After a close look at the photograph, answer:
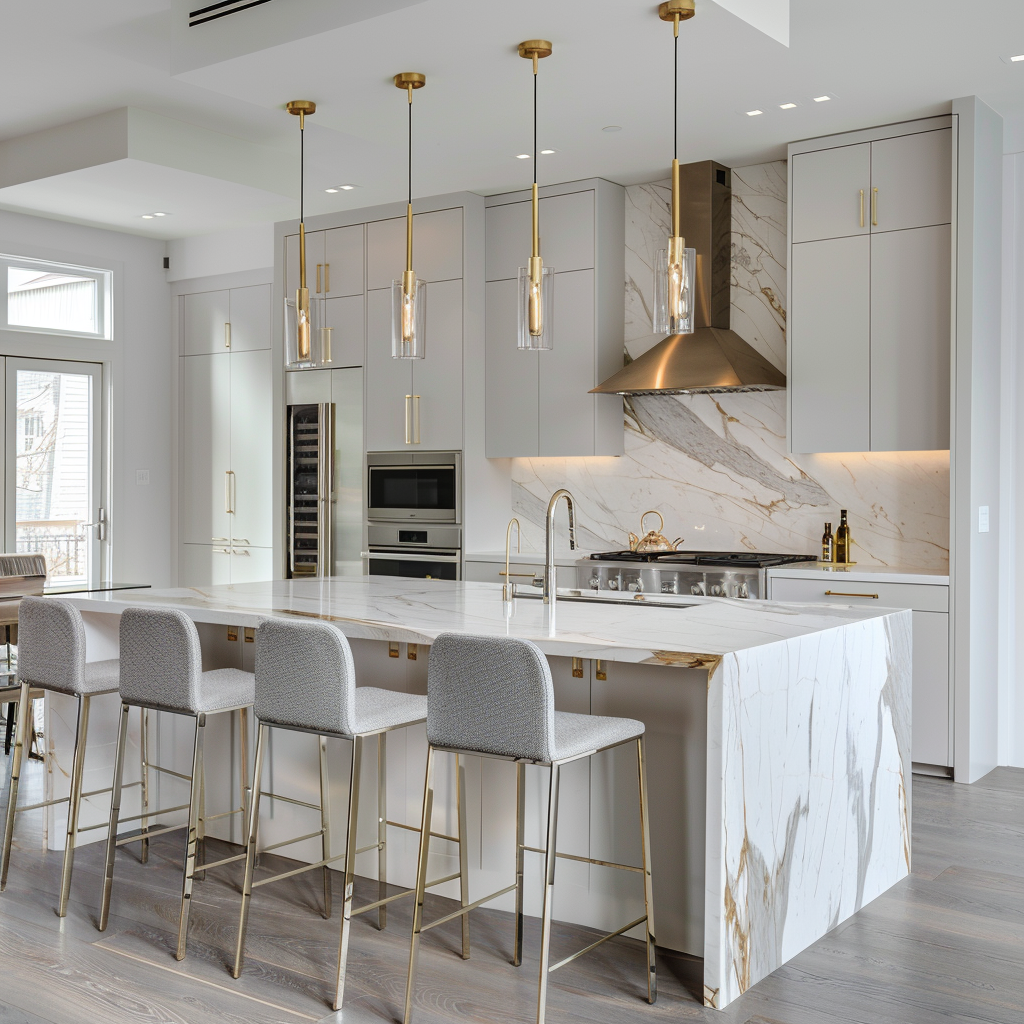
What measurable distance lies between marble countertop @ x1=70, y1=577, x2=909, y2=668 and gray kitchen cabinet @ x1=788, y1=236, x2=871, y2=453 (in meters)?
1.75

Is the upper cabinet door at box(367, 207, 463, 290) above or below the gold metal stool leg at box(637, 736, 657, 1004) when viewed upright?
above

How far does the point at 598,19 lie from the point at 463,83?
74 centimetres

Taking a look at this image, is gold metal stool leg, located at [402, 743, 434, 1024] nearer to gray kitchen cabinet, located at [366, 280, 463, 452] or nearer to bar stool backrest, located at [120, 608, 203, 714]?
bar stool backrest, located at [120, 608, 203, 714]

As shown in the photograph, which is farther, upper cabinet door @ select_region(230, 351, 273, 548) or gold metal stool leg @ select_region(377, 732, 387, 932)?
upper cabinet door @ select_region(230, 351, 273, 548)

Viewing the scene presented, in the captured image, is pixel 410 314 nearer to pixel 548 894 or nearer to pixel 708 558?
pixel 548 894

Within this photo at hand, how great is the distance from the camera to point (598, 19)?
11.4ft

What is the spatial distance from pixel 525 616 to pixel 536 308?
3.24 feet

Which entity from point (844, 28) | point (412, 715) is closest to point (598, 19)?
point (844, 28)

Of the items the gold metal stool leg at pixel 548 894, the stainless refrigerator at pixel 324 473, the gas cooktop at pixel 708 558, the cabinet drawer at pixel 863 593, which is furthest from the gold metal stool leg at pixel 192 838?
the stainless refrigerator at pixel 324 473

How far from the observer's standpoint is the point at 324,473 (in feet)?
22.0

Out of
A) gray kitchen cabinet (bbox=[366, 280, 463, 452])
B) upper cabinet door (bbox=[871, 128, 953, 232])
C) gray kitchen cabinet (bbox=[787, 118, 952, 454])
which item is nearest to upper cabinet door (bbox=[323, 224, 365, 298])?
gray kitchen cabinet (bbox=[366, 280, 463, 452])

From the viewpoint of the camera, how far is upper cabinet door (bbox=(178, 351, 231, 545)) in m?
7.73

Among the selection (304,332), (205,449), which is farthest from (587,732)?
(205,449)

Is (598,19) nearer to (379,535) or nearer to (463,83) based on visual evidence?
(463,83)
